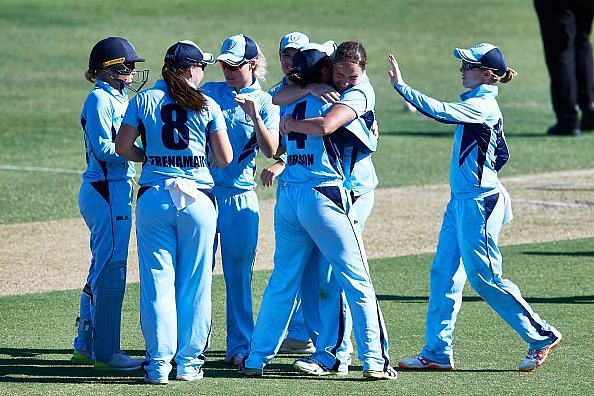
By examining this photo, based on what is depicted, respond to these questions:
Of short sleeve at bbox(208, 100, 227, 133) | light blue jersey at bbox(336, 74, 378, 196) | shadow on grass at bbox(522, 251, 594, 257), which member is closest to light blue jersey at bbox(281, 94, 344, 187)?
light blue jersey at bbox(336, 74, 378, 196)

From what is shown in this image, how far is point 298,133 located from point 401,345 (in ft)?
6.89

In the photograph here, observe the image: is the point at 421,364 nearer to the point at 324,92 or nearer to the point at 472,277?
the point at 472,277

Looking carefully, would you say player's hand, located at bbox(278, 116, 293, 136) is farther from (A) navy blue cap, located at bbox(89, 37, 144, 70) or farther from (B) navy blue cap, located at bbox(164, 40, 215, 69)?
(A) navy blue cap, located at bbox(89, 37, 144, 70)

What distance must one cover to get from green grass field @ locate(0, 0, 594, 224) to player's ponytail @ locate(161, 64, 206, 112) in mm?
6974

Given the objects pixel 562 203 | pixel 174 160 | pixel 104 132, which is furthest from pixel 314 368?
pixel 562 203

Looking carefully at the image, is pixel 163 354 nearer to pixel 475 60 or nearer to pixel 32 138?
pixel 475 60

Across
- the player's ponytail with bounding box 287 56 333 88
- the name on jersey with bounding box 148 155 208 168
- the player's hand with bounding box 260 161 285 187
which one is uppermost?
the player's ponytail with bounding box 287 56 333 88

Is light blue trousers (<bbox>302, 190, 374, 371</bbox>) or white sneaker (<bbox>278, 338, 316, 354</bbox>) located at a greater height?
light blue trousers (<bbox>302, 190, 374, 371</bbox>)

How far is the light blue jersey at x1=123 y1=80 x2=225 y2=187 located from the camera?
811 centimetres

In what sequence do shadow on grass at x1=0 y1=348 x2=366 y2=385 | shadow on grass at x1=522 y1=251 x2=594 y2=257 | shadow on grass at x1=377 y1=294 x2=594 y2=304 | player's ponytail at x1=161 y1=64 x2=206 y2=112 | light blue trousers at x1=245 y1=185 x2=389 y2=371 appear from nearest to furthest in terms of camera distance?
player's ponytail at x1=161 y1=64 x2=206 y2=112
light blue trousers at x1=245 y1=185 x2=389 y2=371
shadow on grass at x1=0 y1=348 x2=366 y2=385
shadow on grass at x1=377 y1=294 x2=594 y2=304
shadow on grass at x1=522 y1=251 x2=594 y2=257

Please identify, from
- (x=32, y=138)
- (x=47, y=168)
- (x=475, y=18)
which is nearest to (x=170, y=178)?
(x=47, y=168)

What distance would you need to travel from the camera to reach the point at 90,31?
3145 cm

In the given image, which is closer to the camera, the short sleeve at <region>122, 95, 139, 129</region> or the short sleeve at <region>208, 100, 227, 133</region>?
the short sleeve at <region>122, 95, 139, 129</region>

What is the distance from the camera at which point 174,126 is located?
8.12 m
